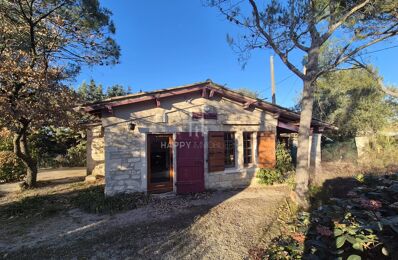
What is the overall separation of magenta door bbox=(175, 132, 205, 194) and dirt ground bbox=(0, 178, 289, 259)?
87 cm

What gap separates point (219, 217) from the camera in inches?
245

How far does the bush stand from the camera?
10651 mm

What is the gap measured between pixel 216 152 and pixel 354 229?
6861mm

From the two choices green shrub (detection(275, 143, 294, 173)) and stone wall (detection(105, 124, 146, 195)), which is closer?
stone wall (detection(105, 124, 146, 195))

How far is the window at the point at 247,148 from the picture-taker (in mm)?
9836

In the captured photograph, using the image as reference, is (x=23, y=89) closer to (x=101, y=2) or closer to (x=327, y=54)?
(x=101, y=2)

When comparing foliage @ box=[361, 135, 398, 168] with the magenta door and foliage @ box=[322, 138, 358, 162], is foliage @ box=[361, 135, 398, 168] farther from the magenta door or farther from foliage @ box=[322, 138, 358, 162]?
the magenta door

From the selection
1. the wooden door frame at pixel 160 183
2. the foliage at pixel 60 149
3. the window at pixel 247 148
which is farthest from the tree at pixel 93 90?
the window at pixel 247 148

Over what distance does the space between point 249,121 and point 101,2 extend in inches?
267

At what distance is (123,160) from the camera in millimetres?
7762

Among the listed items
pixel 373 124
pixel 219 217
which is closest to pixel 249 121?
pixel 219 217

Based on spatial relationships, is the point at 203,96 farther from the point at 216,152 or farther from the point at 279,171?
the point at 279,171

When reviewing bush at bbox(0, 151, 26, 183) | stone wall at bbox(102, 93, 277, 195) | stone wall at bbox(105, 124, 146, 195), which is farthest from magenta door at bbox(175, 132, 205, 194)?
bush at bbox(0, 151, 26, 183)

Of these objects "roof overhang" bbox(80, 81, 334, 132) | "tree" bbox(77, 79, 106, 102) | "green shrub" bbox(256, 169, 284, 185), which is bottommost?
"green shrub" bbox(256, 169, 284, 185)
